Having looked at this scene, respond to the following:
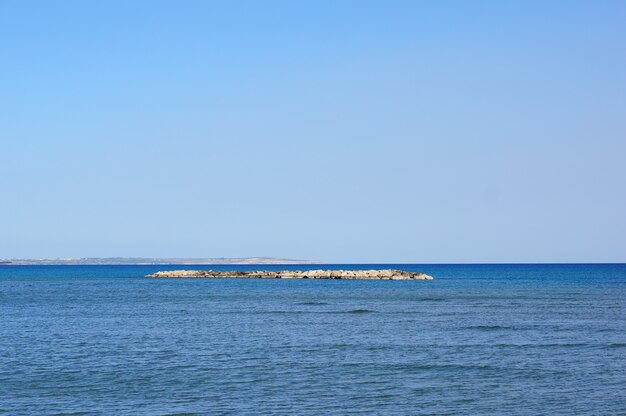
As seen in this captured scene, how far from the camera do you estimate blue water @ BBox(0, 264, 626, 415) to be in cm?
2861

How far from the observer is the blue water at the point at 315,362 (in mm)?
28609

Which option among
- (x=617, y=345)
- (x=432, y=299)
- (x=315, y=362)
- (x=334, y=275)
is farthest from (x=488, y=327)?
(x=334, y=275)

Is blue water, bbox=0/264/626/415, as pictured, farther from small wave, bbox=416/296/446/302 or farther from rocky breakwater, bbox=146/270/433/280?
rocky breakwater, bbox=146/270/433/280

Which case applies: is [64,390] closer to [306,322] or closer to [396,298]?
[306,322]

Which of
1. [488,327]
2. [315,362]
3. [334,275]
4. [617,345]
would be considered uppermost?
[334,275]

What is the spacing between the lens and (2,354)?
40031 millimetres

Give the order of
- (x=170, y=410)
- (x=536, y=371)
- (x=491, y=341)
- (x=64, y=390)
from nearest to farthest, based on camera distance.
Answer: (x=170, y=410) < (x=64, y=390) < (x=536, y=371) < (x=491, y=341)

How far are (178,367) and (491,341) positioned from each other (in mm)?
18464

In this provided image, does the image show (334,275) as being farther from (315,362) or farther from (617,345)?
(315,362)

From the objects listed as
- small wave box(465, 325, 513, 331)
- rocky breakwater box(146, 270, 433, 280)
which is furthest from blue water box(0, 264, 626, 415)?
rocky breakwater box(146, 270, 433, 280)

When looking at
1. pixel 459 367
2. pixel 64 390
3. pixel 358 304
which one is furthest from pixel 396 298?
pixel 64 390

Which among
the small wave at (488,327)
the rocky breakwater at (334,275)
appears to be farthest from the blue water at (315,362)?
the rocky breakwater at (334,275)

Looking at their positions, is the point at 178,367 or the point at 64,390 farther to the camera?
the point at 178,367

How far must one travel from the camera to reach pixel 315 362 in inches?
1464
